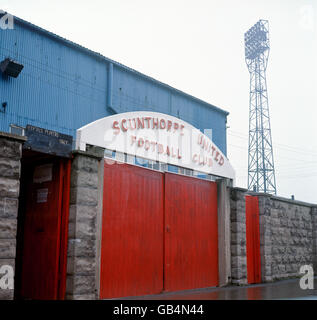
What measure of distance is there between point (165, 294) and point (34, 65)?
41.1 ft

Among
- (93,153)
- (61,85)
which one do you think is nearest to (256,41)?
(61,85)

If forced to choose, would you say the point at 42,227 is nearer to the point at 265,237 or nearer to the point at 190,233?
the point at 190,233

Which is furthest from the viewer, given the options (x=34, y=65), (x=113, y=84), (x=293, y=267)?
(x=113, y=84)

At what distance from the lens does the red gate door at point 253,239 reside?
13.0 metres

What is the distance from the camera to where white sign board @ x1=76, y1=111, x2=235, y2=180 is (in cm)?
880

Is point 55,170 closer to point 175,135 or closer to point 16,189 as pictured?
point 16,189

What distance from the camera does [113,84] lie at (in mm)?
21484

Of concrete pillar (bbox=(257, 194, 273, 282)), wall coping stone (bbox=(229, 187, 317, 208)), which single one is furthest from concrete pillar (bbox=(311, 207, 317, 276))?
concrete pillar (bbox=(257, 194, 273, 282))

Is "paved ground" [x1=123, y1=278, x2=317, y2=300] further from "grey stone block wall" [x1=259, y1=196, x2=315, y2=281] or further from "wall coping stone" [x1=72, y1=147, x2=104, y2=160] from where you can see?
"wall coping stone" [x1=72, y1=147, x2=104, y2=160]

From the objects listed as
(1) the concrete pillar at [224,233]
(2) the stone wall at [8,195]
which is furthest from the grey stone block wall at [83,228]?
(1) the concrete pillar at [224,233]

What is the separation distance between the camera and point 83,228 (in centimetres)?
803

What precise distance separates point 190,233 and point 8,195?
562cm

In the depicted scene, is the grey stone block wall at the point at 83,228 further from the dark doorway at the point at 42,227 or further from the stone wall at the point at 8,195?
the stone wall at the point at 8,195
